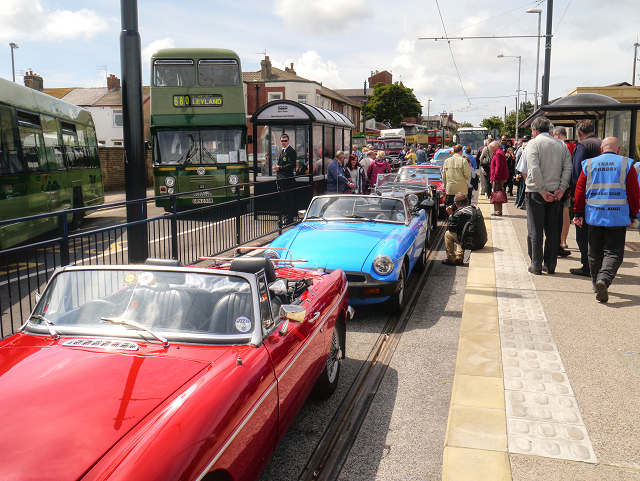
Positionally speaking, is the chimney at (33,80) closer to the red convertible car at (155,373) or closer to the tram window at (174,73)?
the tram window at (174,73)

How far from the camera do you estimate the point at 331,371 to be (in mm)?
4559

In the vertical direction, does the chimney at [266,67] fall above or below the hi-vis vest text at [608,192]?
above

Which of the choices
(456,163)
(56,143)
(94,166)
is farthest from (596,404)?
(94,166)

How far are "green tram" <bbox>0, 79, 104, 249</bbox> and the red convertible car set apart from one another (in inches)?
193

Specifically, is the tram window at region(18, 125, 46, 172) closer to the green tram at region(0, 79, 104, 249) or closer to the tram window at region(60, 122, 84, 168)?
the green tram at region(0, 79, 104, 249)

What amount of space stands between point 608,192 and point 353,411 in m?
4.45

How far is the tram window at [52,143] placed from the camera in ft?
40.3

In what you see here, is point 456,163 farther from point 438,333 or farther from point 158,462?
point 158,462

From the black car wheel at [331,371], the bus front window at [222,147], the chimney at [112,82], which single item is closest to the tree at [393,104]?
the chimney at [112,82]

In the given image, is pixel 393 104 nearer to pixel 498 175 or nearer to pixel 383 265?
pixel 498 175

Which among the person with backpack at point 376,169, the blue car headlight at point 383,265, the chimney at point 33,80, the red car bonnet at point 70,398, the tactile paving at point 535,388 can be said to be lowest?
the tactile paving at point 535,388

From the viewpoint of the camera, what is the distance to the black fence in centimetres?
546

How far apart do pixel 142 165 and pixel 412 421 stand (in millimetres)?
5064

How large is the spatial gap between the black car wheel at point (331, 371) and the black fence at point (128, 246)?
2.29 metres
